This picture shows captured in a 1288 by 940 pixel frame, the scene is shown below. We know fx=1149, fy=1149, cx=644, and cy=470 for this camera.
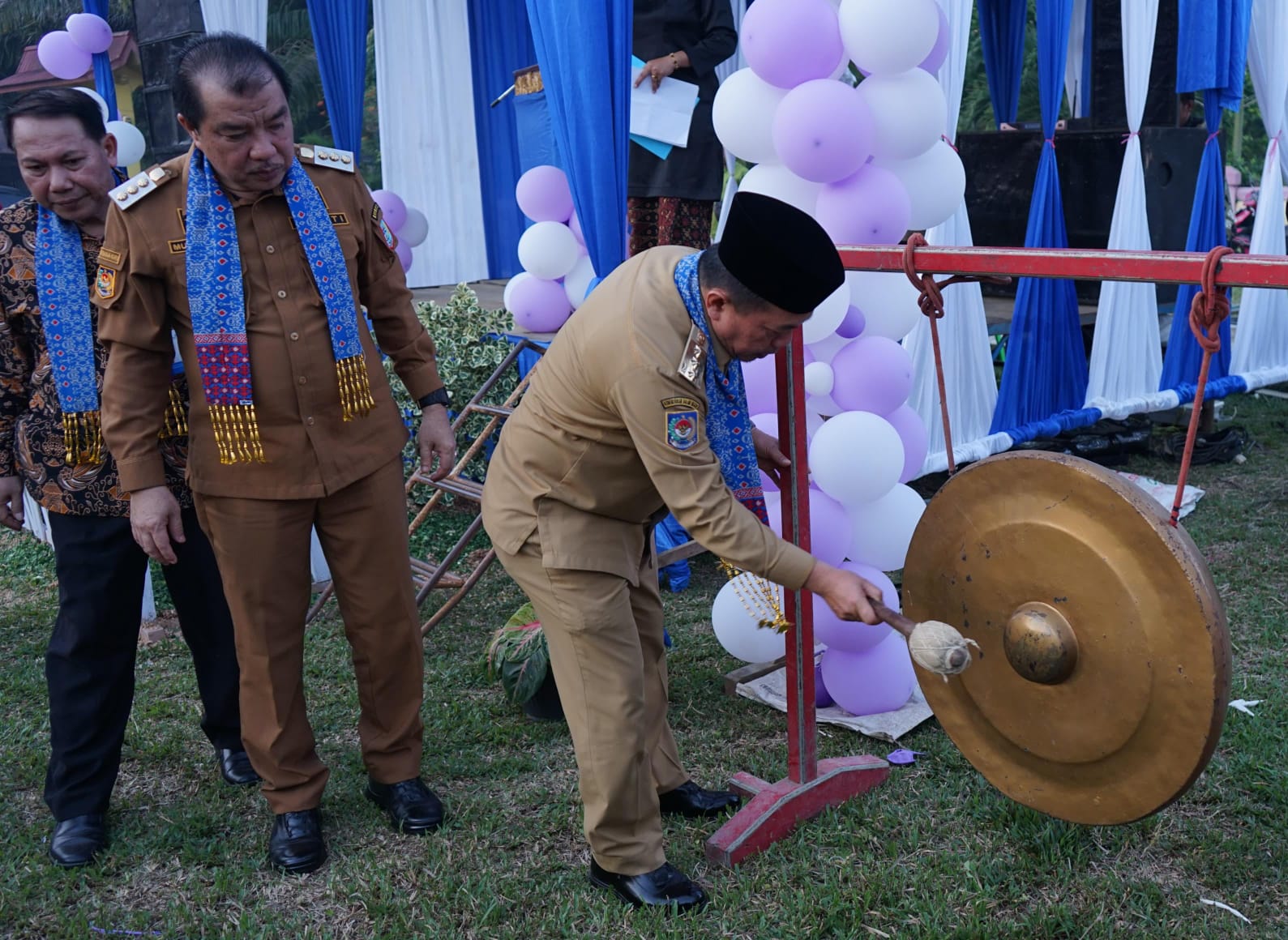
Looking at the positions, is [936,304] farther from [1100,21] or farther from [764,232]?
[1100,21]

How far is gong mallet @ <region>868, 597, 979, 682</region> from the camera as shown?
1.89 meters

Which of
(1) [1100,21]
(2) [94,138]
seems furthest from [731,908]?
(1) [1100,21]

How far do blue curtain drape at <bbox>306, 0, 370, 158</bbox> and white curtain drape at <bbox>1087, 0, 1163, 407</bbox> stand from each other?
13.3 feet

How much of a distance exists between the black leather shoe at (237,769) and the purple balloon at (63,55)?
14.4 feet

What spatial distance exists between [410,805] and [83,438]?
1.15m

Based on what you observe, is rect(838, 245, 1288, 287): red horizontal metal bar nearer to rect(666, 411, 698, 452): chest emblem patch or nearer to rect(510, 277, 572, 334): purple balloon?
rect(666, 411, 698, 452): chest emblem patch

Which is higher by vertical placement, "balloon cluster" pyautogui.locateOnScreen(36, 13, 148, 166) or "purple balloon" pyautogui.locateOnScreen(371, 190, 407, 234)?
"balloon cluster" pyautogui.locateOnScreen(36, 13, 148, 166)

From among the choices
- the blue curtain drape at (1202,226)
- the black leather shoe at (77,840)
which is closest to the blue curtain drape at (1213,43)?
the blue curtain drape at (1202,226)

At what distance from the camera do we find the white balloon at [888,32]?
3.09 m

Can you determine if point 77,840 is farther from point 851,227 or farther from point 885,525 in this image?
point 851,227

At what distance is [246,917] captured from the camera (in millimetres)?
2457

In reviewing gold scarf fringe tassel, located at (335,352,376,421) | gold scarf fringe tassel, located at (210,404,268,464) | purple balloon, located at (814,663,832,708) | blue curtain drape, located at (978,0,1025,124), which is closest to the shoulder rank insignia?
gold scarf fringe tassel, located at (335,352,376,421)

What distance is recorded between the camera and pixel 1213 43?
6.25 metres

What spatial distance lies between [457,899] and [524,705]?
3.11ft
